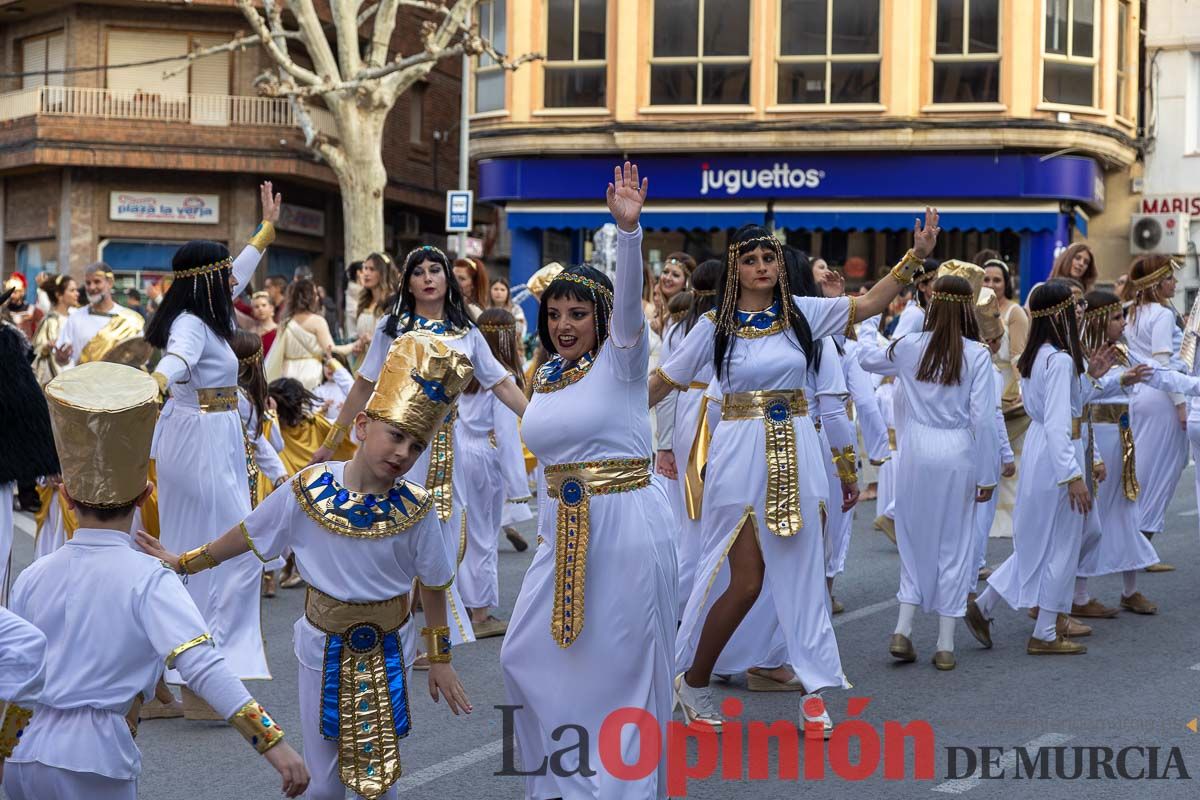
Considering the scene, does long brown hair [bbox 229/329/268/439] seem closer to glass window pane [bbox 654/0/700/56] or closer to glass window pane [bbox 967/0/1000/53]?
glass window pane [bbox 654/0/700/56]

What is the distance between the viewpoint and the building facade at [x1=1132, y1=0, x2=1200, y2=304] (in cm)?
3172

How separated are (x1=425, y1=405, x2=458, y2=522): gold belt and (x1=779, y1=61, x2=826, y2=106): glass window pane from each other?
23154mm

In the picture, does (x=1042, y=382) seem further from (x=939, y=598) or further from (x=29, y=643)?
(x=29, y=643)

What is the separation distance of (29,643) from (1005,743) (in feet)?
14.9

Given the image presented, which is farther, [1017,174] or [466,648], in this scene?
[1017,174]

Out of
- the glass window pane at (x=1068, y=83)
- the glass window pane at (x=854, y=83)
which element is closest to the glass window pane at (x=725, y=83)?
the glass window pane at (x=854, y=83)

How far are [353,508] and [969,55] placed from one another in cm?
2692

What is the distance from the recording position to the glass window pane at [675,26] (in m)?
30.9

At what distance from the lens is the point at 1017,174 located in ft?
95.6

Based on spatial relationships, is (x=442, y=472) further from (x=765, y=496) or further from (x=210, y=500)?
(x=765, y=496)

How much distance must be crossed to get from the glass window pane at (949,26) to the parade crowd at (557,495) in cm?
1890

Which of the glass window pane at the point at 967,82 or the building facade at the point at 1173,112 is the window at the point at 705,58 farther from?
the building facade at the point at 1173,112

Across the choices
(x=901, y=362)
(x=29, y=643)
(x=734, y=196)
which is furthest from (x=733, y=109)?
(x=29, y=643)

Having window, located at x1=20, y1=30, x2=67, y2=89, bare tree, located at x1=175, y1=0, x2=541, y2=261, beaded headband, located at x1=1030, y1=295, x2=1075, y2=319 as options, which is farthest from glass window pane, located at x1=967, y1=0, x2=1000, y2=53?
beaded headband, located at x1=1030, y1=295, x2=1075, y2=319
